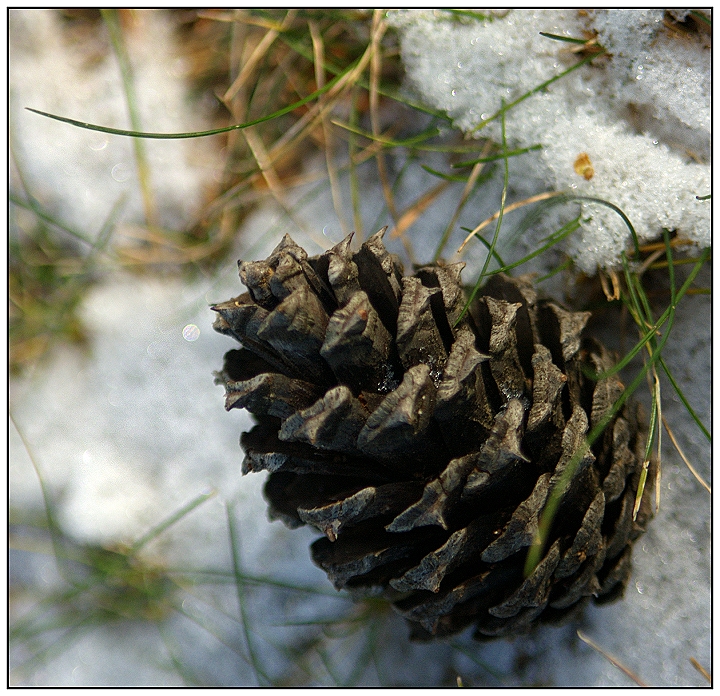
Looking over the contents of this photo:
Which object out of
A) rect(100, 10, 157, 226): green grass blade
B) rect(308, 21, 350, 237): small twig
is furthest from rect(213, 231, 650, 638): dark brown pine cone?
rect(100, 10, 157, 226): green grass blade

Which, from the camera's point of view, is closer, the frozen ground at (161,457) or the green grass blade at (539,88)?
the green grass blade at (539,88)

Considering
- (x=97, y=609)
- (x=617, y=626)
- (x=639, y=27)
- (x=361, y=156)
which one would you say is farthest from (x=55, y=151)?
(x=617, y=626)

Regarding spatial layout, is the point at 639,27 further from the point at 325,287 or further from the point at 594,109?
the point at 325,287

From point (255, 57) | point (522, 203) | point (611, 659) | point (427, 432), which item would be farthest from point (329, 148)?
point (611, 659)

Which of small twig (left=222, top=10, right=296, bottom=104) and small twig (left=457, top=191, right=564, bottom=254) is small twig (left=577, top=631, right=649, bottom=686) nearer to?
small twig (left=457, top=191, right=564, bottom=254)

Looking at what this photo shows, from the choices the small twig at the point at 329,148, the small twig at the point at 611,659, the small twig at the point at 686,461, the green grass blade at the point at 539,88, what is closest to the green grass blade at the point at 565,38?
the green grass blade at the point at 539,88

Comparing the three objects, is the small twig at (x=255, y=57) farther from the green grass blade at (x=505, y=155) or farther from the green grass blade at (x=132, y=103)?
the green grass blade at (x=505, y=155)
